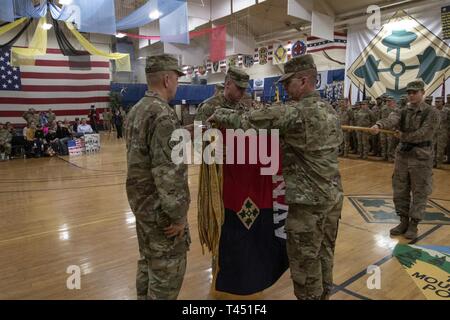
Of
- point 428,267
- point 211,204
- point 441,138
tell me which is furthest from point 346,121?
point 211,204

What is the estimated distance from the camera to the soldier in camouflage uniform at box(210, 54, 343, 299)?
197 cm

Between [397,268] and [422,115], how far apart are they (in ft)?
5.15

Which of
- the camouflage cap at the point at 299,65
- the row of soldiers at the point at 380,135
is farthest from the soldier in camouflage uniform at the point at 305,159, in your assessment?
the row of soldiers at the point at 380,135

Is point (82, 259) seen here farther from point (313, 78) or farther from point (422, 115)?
point (422, 115)

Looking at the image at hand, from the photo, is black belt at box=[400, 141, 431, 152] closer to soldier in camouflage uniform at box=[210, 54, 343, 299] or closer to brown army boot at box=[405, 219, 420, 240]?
brown army boot at box=[405, 219, 420, 240]

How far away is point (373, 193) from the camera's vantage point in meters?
5.59

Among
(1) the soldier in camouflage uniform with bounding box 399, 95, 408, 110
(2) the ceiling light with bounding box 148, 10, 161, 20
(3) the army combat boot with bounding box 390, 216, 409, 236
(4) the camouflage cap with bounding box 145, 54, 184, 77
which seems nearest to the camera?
(4) the camouflage cap with bounding box 145, 54, 184, 77

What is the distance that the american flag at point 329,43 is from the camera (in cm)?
1146

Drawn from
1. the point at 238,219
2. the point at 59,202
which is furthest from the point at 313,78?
the point at 59,202

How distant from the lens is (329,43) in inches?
457

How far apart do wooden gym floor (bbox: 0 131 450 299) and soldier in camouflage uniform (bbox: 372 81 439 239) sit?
399 millimetres

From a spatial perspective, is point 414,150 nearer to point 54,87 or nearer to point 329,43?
point 329,43

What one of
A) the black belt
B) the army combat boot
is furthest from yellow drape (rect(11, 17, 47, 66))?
the army combat boot

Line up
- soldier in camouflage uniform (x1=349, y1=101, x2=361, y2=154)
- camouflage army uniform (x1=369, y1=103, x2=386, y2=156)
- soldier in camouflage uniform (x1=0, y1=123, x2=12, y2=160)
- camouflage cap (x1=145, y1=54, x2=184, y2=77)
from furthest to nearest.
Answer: soldier in camouflage uniform (x1=0, y1=123, x2=12, y2=160), soldier in camouflage uniform (x1=349, y1=101, x2=361, y2=154), camouflage army uniform (x1=369, y1=103, x2=386, y2=156), camouflage cap (x1=145, y1=54, x2=184, y2=77)
